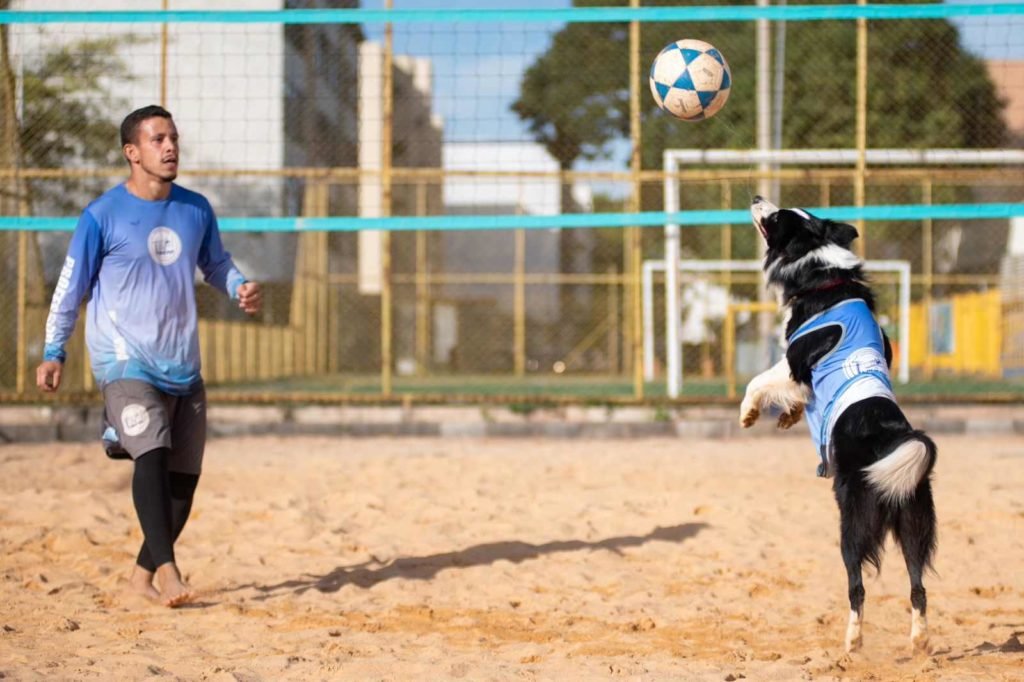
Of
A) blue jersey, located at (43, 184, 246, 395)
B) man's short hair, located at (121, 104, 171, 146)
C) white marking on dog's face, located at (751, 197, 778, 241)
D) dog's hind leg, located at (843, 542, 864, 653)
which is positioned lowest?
dog's hind leg, located at (843, 542, 864, 653)

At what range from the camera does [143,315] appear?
4.83 m

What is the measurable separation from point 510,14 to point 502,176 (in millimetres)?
5380

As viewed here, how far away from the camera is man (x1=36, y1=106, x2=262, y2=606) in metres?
4.78

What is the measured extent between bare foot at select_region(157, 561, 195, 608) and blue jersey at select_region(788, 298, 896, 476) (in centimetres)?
253

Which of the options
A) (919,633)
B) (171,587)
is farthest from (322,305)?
(919,633)

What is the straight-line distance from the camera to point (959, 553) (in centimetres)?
581

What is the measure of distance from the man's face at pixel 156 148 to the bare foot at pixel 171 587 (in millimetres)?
1589

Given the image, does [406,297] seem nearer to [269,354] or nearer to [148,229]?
[269,354]

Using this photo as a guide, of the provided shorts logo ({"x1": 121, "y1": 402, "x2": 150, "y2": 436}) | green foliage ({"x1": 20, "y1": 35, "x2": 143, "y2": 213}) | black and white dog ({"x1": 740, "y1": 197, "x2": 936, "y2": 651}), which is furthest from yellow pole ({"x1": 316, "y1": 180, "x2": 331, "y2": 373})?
black and white dog ({"x1": 740, "y1": 197, "x2": 936, "y2": 651})

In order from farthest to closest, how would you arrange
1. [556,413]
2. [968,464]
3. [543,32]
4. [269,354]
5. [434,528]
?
1. [269,354]
2. [556,413]
3. [543,32]
4. [968,464]
5. [434,528]

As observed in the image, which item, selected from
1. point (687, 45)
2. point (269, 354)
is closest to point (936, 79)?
point (269, 354)

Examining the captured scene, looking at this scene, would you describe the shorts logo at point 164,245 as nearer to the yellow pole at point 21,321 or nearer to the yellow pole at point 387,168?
the yellow pole at point 387,168

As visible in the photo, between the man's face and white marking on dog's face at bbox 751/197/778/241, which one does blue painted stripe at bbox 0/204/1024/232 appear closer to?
white marking on dog's face at bbox 751/197/778/241

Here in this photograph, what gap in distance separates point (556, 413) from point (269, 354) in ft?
24.5
